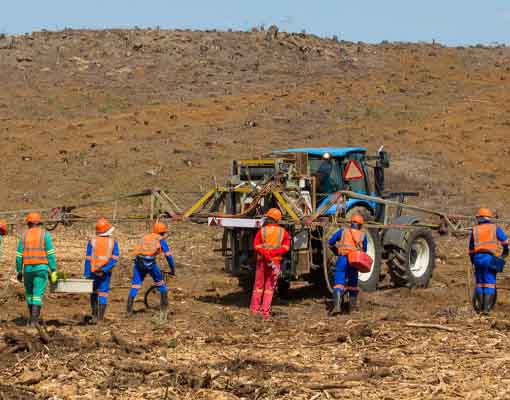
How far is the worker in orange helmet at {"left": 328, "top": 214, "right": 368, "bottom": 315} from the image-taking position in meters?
12.2

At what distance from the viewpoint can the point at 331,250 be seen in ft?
41.8

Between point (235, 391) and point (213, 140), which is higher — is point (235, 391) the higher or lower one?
→ the lower one

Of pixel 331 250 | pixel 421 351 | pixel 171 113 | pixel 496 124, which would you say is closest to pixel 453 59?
pixel 496 124

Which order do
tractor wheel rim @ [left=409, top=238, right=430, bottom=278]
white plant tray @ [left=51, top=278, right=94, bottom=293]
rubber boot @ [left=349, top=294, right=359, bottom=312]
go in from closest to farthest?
1. white plant tray @ [left=51, top=278, right=94, bottom=293]
2. rubber boot @ [left=349, top=294, right=359, bottom=312]
3. tractor wheel rim @ [left=409, top=238, right=430, bottom=278]

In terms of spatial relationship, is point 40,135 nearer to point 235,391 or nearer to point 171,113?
point 171,113

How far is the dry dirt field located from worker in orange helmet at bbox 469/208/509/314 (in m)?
0.29

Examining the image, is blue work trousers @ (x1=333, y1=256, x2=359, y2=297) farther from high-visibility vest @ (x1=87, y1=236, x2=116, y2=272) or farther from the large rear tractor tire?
high-visibility vest @ (x1=87, y1=236, x2=116, y2=272)

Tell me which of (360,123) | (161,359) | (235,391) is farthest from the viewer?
(360,123)

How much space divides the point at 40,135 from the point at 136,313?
20.0m

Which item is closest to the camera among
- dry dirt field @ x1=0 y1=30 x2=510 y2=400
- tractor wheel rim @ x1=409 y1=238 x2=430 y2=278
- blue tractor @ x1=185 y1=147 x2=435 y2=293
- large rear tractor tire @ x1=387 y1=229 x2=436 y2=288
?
dry dirt field @ x1=0 y1=30 x2=510 y2=400

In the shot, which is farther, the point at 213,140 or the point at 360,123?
the point at 360,123

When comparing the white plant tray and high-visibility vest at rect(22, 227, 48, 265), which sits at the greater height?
high-visibility vest at rect(22, 227, 48, 265)

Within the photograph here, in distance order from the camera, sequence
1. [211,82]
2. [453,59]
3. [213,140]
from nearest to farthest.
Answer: [213,140], [211,82], [453,59]

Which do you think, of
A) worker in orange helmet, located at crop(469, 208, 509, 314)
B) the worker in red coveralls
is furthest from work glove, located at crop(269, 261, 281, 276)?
worker in orange helmet, located at crop(469, 208, 509, 314)
